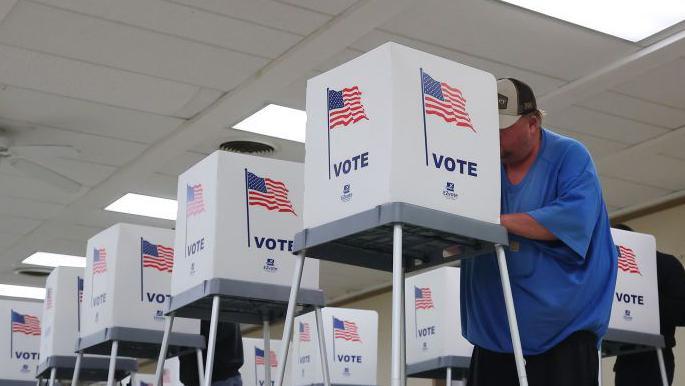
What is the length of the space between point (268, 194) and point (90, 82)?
2.90 metres

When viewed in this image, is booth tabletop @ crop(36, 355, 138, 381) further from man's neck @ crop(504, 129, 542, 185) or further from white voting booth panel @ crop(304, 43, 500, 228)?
man's neck @ crop(504, 129, 542, 185)

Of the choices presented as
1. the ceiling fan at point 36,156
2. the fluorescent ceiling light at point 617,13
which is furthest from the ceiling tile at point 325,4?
the ceiling fan at point 36,156

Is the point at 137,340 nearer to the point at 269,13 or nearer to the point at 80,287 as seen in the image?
the point at 80,287

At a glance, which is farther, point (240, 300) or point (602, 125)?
point (602, 125)

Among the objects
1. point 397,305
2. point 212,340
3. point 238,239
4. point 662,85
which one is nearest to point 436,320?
point 238,239

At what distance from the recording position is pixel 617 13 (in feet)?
17.2

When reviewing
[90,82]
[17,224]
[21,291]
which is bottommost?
[21,291]

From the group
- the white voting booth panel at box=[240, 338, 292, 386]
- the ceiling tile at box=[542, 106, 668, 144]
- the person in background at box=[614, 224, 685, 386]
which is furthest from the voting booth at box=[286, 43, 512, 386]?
the white voting booth panel at box=[240, 338, 292, 386]

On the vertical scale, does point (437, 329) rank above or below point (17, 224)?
below

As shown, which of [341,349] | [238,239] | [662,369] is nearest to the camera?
[238,239]

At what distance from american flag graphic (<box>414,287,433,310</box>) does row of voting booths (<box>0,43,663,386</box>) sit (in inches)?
0.4

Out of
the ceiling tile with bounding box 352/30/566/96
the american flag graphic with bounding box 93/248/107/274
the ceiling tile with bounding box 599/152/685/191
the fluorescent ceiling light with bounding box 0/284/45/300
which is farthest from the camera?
the fluorescent ceiling light with bounding box 0/284/45/300

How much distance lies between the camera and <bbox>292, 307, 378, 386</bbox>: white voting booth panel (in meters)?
6.14

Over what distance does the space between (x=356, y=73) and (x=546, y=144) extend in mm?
504
